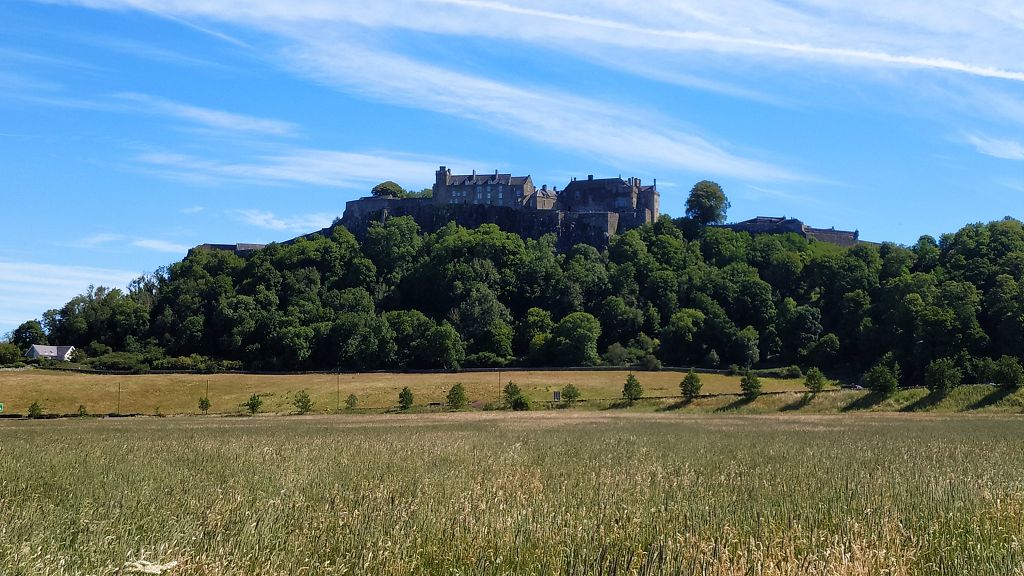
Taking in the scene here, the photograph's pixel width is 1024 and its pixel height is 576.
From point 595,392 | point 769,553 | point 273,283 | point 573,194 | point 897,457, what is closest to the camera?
point 769,553

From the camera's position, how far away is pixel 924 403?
226 feet

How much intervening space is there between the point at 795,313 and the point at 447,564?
383ft

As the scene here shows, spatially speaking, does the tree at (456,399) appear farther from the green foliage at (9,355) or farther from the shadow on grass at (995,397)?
the green foliage at (9,355)

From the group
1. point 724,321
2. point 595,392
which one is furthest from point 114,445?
point 724,321

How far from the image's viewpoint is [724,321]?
395 ft

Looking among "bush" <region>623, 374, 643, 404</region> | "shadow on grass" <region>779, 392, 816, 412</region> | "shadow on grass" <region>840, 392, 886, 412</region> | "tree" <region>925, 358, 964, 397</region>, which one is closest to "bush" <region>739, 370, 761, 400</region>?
"shadow on grass" <region>779, 392, 816, 412</region>

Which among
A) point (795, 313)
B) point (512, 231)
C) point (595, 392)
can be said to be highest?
point (512, 231)

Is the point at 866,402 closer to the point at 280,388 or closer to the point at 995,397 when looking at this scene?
the point at 995,397

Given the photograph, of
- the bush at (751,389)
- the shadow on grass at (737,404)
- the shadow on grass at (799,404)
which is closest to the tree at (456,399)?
the shadow on grass at (737,404)

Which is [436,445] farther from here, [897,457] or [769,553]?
[769,553]

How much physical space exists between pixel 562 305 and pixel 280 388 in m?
57.1

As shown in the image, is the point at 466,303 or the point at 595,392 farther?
the point at 466,303

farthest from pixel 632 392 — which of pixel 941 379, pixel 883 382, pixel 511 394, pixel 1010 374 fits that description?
pixel 1010 374

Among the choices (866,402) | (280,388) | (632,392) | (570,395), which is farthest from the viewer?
(280,388)
